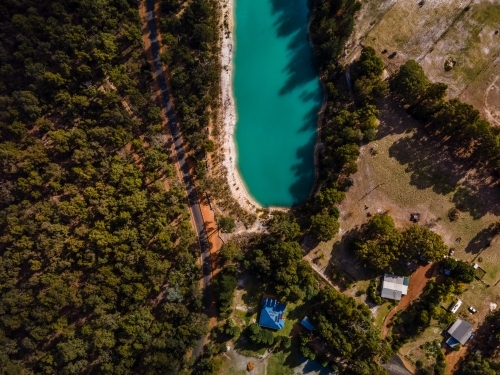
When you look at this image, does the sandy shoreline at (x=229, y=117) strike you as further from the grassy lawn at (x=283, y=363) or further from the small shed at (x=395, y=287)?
the small shed at (x=395, y=287)

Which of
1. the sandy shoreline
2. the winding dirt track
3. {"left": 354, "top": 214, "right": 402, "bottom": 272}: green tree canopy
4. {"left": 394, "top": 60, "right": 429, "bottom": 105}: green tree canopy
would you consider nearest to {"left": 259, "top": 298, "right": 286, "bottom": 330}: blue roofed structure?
the winding dirt track

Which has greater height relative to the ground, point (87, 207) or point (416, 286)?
point (87, 207)

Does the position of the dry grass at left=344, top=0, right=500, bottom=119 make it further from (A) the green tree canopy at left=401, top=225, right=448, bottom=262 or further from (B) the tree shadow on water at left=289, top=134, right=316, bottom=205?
(A) the green tree canopy at left=401, top=225, right=448, bottom=262

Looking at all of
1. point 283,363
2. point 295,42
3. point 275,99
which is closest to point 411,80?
point 295,42

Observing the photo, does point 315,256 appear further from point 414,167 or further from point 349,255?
point 414,167

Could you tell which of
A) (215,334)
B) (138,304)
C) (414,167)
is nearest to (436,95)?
(414,167)

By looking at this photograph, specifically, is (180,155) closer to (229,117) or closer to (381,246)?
(229,117)

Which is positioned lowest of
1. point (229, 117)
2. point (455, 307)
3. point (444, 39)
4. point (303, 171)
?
point (455, 307)
